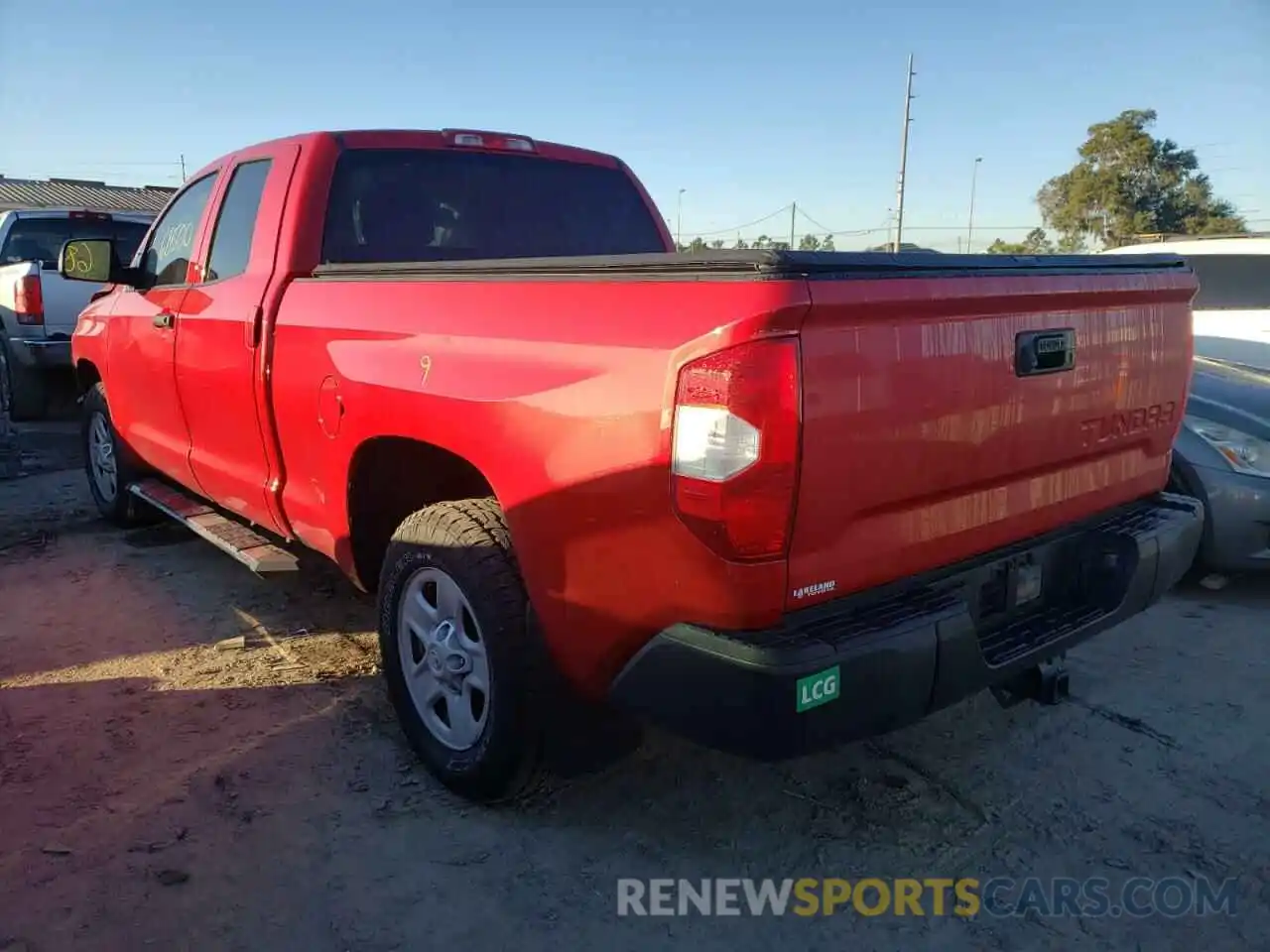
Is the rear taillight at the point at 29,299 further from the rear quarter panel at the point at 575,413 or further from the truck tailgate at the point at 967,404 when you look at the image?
the truck tailgate at the point at 967,404

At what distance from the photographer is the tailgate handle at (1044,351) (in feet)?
8.16

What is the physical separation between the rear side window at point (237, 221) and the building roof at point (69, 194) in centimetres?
1940

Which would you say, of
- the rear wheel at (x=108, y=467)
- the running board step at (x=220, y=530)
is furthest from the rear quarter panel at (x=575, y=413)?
the rear wheel at (x=108, y=467)

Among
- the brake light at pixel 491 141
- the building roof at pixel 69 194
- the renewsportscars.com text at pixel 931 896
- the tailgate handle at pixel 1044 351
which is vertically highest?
the building roof at pixel 69 194

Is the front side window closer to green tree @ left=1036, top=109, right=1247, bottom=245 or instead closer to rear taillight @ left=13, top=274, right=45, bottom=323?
rear taillight @ left=13, top=274, right=45, bottom=323

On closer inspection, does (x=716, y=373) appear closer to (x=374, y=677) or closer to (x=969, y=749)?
(x=969, y=749)

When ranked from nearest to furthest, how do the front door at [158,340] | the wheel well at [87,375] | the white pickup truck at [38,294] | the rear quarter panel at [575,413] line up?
the rear quarter panel at [575,413], the front door at [158,340], the wheel well at [87,375], the white pickup truck at [38,294]

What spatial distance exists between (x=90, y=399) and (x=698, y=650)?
16.7ft

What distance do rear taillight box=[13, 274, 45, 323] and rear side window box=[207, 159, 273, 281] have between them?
5.38 meters

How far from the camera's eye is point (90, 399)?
19.1 ft

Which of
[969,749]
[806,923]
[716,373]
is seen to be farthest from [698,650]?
[969,749]

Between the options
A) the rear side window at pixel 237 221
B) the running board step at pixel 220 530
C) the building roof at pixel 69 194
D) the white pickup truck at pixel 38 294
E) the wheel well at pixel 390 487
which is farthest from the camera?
the building roof at pixel 69 194

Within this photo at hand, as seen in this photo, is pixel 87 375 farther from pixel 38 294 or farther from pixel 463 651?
pixel 463 651

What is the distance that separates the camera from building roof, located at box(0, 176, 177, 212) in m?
23.4
